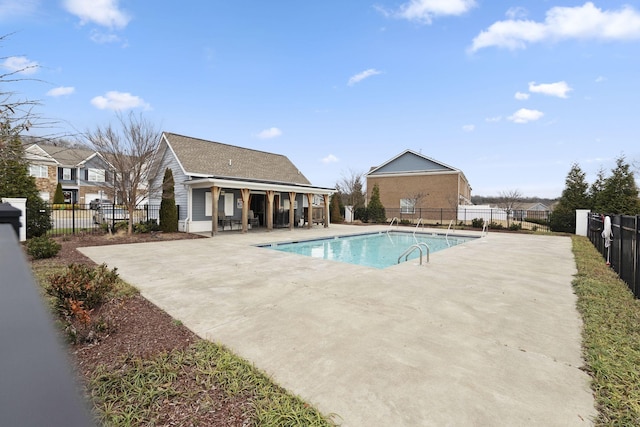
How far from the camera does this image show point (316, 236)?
52.5ft

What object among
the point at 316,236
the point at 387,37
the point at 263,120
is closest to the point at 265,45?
the point at 387,37

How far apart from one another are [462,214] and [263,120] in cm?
1959

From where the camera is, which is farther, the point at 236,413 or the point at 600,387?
the point at 600,387

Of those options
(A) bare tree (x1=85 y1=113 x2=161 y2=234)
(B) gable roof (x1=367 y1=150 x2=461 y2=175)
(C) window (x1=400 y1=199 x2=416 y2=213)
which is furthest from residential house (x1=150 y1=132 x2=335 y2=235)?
(B) gable roof (x1=367 y1=150 x2=461 y2=175)

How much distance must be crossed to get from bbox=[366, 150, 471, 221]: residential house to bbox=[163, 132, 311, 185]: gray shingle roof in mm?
11834

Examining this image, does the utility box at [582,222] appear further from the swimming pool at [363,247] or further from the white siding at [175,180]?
the white siding at [175,180]

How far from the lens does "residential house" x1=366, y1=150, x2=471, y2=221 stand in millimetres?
28750

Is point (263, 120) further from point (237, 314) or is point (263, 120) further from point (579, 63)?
point (237, 314)

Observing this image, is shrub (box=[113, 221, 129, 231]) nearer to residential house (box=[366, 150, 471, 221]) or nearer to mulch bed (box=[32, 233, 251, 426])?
mulch bed (box=[32, 233, 251, 426])

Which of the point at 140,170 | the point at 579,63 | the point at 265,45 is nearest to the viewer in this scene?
the point at 579,63

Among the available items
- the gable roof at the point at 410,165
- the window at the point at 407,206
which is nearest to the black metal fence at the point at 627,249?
the gable roof at the point at 410,165

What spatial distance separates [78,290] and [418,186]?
97.1 feet

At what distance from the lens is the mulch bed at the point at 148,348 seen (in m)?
2.59

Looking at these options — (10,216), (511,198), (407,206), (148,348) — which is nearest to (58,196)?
(407,206)
